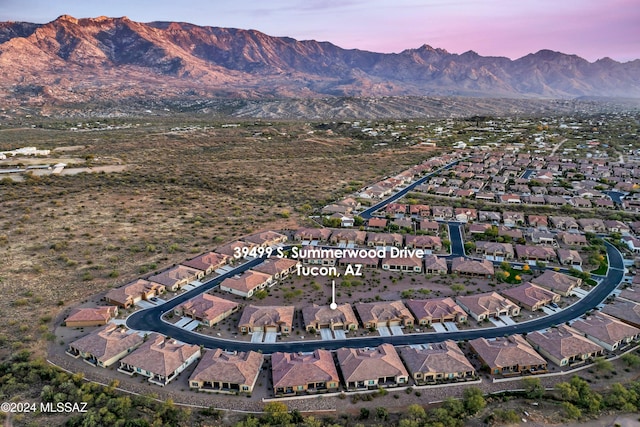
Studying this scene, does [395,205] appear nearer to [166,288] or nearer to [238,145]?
[166,288]

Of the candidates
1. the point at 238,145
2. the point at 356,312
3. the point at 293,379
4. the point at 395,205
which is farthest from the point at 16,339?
the point at 238,145

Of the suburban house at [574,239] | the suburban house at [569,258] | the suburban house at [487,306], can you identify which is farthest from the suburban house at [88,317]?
the suburban house at [574,239]

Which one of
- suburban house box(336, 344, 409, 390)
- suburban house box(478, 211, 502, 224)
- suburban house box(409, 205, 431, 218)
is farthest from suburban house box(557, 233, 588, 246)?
suburban house box(336, 344, 409, 390)

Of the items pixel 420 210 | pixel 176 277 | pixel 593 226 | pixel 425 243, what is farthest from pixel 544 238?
pixel 176 277

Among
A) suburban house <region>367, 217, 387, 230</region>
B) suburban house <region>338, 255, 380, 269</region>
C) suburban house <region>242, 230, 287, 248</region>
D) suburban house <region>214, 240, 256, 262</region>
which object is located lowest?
suburban house <region>338, 255, 380, 269</region>

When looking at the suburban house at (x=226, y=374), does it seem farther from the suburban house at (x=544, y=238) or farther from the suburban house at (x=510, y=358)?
the suburban house at (x=544, y=238)

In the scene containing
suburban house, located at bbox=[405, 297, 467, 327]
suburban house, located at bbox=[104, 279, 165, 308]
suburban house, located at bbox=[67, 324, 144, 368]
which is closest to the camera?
suburban house, located at bbox=[67, 324, 144, 368]

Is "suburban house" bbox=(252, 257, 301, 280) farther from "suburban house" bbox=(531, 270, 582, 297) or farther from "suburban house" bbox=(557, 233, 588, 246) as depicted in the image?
"suburban house" bbox=(557, 233, 588, 246)
